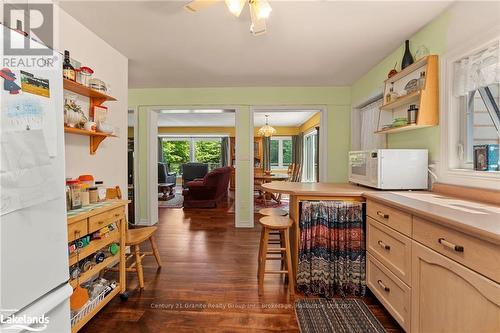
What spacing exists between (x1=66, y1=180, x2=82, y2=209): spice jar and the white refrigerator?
0.73m

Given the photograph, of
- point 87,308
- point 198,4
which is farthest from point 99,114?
point 87,308

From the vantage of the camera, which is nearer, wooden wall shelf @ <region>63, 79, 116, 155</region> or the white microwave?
wooden wall shelf @ <region>63, 79, 116, 155</region>

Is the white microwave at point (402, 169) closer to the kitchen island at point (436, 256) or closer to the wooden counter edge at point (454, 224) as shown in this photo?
the kitchen island at point (436, 256)

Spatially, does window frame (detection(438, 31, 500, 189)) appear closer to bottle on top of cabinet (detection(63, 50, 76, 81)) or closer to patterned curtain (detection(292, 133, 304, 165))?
bottle on top of cabinet (detection(63, 50, 76, 81))

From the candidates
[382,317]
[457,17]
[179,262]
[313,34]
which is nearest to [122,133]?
[179,262]

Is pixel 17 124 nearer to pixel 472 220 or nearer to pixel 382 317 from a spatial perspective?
pixel 472 220

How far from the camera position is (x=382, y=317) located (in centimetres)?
176

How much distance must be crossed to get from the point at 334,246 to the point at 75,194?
1967mm

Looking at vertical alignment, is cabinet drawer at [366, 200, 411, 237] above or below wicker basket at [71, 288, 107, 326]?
above

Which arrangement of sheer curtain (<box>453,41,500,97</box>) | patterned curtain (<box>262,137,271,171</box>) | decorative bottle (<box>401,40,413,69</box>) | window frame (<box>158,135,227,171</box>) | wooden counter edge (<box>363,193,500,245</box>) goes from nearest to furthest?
1. wooden counter edge (<box>363,193,500,245</box>)
2. sheer curtain (<box>453,41,500,97</box>)
3. decorative bottle (<box>401,40,413,69</box>)
4. patterned curtain (<box>262,137,271,171</box>)
5. window frame (<box>158,135,227,171</box>)

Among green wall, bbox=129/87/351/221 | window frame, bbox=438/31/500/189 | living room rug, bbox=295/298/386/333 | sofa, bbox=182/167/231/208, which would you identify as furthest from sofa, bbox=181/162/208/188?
window frame, bbox=438/31/500/189

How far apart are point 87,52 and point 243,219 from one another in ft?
9.77

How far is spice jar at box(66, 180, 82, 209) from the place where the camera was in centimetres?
160

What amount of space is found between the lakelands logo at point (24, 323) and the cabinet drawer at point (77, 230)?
58 cm
